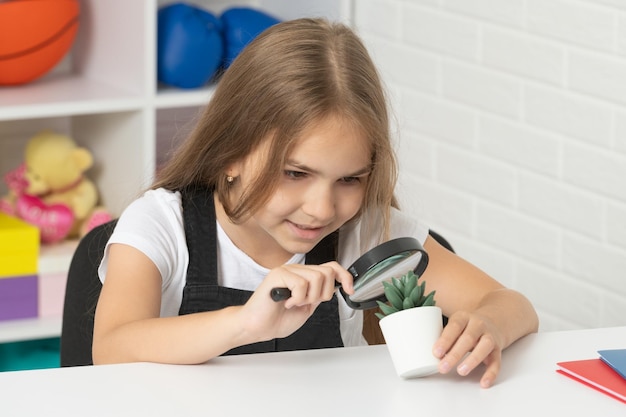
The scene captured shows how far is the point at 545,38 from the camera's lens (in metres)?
2.28

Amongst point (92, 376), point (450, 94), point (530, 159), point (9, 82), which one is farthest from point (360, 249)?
point (9, 82)

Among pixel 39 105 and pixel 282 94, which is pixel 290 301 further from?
pixel 39 105

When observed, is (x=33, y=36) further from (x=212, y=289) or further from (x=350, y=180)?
(x=350, y=180)

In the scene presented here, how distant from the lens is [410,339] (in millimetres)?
1161

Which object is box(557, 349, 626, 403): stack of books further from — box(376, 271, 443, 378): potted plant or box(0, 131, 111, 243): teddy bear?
box(0, 131, 111, 243): teddy bear

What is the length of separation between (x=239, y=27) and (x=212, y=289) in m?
1.24

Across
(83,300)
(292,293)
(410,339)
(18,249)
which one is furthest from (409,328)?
(18,249)

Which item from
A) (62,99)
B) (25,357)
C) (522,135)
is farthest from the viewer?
(25,357)

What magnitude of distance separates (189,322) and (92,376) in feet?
0.48

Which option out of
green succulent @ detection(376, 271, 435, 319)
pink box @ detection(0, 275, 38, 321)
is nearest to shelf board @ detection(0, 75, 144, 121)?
pink box @ detection(0, 275, 38, 321)

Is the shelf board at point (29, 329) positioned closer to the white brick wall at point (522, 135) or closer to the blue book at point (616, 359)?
the white brick wall at point (522, 135)

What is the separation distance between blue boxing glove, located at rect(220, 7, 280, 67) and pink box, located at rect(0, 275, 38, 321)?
2.26 ft

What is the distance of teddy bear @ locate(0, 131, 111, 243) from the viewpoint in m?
2.52

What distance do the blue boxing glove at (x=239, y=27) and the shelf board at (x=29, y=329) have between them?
2.39ft
